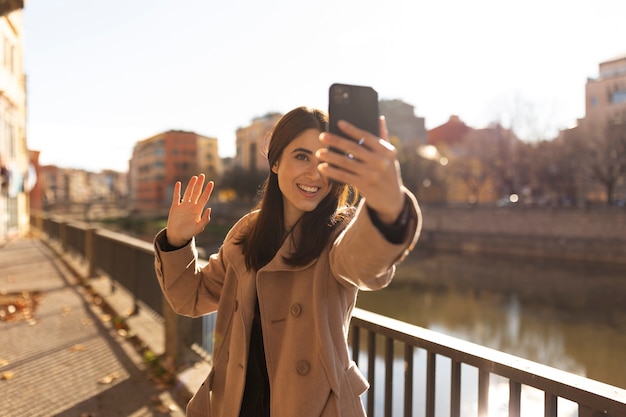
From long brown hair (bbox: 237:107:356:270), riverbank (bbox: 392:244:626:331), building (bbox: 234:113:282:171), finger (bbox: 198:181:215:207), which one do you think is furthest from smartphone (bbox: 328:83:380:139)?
building (bbox: 234:113:282:171)

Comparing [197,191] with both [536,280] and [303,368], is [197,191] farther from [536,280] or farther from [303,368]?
[536,280]

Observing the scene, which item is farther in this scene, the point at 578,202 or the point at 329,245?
the point at 578,202

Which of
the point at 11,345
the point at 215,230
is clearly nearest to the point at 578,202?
the point at 215,230

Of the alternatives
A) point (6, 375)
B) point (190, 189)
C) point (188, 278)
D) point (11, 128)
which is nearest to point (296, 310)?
point (188, 278)

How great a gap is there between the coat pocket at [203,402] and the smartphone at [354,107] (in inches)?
36.6

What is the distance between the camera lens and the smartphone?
935 millimetres

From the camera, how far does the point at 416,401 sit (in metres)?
7.71

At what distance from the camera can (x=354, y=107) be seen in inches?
37.4

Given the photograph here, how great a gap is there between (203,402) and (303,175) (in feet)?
2.58

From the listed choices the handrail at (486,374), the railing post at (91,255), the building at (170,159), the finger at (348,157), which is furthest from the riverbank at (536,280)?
the building at (170,159)

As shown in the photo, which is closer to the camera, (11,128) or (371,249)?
(371,249)

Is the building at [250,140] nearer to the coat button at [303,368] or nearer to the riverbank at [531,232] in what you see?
the riverbank at [531,232]

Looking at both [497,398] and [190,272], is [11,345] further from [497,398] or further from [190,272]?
[497,398]

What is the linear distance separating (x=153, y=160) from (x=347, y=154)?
232 ft
